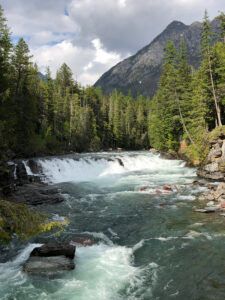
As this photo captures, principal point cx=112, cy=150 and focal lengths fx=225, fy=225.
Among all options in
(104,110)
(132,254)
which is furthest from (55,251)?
A: (104,110)

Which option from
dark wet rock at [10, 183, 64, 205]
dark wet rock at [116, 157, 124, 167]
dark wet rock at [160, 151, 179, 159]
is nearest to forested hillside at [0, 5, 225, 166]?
dark wet rock at [160, 151, 179, 159]

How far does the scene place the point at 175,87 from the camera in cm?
3525

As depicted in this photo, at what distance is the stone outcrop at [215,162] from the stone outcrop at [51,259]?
58.2ft

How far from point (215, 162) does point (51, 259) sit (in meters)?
19.3

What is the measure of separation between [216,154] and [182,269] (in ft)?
56.7

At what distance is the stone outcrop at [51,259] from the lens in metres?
7.48

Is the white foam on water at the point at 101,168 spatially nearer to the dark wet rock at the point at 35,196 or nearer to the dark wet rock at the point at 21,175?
the dark wet rock at the point at 21,175

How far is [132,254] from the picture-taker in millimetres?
8781

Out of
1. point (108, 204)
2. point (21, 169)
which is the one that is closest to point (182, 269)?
point (108, 204)

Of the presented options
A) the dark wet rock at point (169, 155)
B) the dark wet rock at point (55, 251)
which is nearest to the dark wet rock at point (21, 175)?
the dark wet rock at point (55, 251)

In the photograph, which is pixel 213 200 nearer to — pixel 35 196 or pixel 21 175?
pixel 35 196

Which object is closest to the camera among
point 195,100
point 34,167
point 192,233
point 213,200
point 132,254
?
point 132,254

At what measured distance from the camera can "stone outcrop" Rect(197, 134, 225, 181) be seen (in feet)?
71.3

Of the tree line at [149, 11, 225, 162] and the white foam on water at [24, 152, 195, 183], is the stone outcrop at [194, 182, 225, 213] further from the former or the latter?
the tree line at [149, 11, 225, 162]
